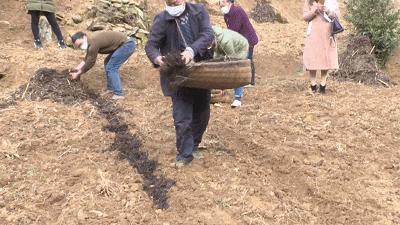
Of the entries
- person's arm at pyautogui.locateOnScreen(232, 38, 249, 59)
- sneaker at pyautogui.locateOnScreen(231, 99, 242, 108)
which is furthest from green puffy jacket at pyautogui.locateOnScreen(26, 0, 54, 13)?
person's arm at pyautogui.locateOnScreen(232, 38, 249, 59)

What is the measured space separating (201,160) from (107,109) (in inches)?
81.6

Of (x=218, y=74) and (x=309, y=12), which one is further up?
(x=218, y=74)

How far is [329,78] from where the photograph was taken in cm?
809

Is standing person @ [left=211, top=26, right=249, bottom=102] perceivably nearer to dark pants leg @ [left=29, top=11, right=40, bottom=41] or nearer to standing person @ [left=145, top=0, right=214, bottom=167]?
standing person @ [left=145, top=0, right=214, bottom=167]

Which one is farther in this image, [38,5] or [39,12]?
[39,12]

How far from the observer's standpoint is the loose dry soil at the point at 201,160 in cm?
385

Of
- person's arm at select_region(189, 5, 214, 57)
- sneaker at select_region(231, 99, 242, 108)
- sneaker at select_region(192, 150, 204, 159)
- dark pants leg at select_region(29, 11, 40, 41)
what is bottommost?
sneaker at select_region(231, 99, 242, 108)

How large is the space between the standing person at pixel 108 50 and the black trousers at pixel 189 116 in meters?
2.26

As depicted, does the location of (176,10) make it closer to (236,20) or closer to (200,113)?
(200,113)

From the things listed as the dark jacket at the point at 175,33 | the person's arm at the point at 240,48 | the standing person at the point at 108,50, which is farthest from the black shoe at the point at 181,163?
the standing person at the point at 108,50

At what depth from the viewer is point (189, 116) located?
14.0 ft

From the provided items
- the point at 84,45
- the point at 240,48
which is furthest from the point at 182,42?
the point at 84,45

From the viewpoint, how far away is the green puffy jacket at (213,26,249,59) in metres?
5.33

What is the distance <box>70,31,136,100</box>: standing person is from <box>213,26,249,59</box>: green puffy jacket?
1.62 meters
